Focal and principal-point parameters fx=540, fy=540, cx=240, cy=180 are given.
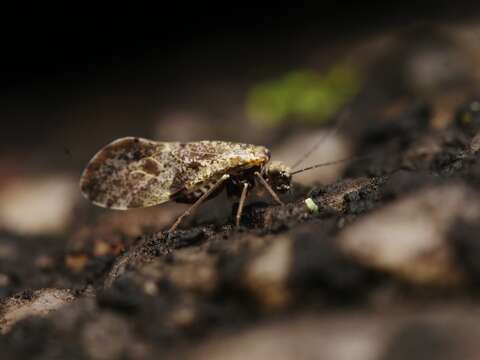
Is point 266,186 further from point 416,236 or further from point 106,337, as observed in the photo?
point 106,337

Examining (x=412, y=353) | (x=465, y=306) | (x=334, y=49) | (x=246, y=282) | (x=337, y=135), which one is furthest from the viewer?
(x=334, y=49)

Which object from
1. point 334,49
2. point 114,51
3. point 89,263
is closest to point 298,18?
point 334,49

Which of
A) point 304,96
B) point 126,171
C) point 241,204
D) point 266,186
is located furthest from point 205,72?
point 241,204

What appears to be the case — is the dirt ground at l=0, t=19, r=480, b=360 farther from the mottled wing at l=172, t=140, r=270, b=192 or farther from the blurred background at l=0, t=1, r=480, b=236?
the blurred background at l=0, t=1, r=480, b=236

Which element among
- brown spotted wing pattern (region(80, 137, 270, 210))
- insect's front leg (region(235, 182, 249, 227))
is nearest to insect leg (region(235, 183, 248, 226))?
insect's front leg (region(235, 182, 249, 227))

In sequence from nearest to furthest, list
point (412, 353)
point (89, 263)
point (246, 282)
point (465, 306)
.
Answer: point (412, 353)
point (465, 306)
point (246, 282)
point (89, 263)

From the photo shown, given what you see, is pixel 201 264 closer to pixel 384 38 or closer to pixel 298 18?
pixel 384 38

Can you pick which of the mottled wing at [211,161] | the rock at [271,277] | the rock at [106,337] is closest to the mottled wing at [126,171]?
the mottled wing at [211,161]
